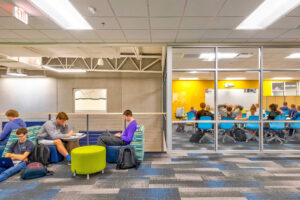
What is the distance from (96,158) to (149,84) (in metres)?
9.52

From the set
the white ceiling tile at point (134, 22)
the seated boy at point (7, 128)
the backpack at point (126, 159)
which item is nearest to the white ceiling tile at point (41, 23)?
the white ceiling tile at point (134, 22)

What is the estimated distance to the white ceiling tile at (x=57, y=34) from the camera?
432 centimetres

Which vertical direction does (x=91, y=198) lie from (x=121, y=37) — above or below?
below

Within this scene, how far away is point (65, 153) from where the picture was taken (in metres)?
4.09

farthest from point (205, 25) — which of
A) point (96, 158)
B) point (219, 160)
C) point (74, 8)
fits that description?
point (96, 158)

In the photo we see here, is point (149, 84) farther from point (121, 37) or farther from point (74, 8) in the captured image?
point (74, 8)

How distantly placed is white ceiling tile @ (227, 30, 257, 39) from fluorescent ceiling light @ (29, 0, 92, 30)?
322cm

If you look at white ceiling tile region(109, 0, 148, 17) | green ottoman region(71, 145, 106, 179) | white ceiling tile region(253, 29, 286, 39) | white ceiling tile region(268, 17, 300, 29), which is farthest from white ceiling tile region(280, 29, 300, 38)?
green ottoman region(71, 145, 106, 179)

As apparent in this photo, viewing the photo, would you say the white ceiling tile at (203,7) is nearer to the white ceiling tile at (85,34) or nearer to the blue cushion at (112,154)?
the white ceiling tile at (85,34)

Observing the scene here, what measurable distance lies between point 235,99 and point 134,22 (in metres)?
10.9

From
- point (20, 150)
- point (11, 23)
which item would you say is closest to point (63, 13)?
point (11, 23)

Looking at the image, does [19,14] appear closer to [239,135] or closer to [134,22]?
[134,22]

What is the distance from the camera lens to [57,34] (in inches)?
177

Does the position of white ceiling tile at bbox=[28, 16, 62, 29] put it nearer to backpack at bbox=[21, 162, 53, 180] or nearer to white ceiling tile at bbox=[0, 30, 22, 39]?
white ceiling tile at bbox=[0, 30, 22, 39]
